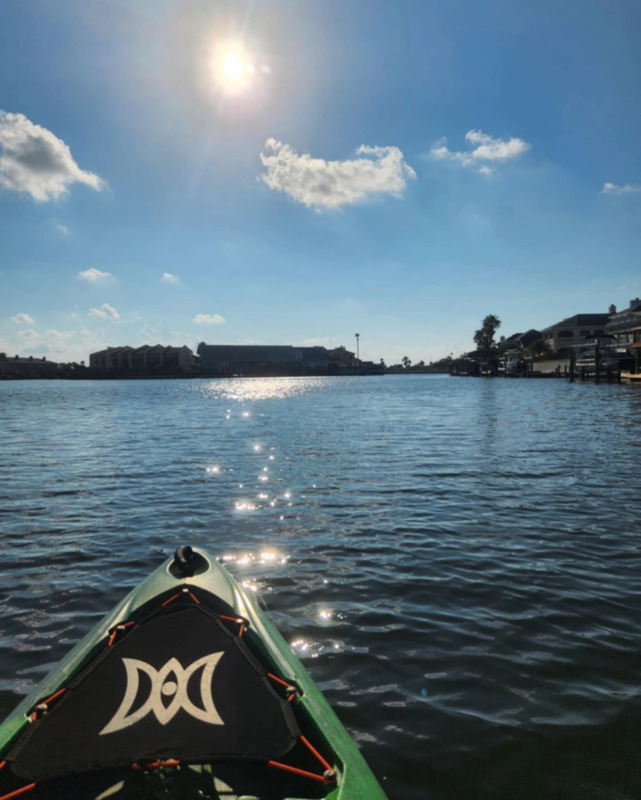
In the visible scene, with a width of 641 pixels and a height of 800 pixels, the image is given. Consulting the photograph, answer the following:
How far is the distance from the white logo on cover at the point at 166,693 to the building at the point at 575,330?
125 meters

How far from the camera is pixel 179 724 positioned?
3268 millimetres

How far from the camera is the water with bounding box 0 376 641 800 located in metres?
4.02

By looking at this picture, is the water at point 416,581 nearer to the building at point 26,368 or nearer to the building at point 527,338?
the building at point 527,338

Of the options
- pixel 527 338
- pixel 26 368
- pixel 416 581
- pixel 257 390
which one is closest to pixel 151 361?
pixel 26 368

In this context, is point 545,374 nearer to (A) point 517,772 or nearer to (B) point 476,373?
(B) point 476,373

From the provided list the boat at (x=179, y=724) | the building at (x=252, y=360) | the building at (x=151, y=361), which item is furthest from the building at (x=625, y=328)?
the building at (x=151, y=361)

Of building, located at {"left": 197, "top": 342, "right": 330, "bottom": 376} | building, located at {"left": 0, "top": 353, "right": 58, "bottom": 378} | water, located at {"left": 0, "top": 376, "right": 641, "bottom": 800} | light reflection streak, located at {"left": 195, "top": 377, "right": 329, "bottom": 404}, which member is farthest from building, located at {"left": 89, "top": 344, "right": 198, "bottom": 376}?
water, located at {"left": 0, "top": 376, "right": 641, "bottom": 800}

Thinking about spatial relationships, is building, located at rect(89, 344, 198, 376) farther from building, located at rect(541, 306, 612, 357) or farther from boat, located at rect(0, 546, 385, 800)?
boat, located at rect(0, 546, 385, 800)

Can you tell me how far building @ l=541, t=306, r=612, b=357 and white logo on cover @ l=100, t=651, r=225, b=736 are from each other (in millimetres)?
125042

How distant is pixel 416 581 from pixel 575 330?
127936 mm

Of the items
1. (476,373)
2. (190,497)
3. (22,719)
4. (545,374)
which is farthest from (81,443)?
(476,373)

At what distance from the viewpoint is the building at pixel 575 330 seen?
11606cm

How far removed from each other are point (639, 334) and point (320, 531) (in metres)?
61.1

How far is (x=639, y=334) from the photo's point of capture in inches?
2249
